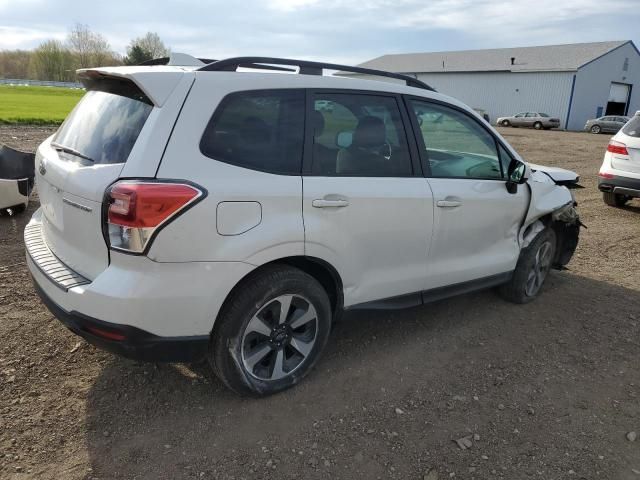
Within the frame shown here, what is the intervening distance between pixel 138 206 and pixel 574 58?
50475mm

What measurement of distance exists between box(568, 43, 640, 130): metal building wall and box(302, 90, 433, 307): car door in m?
44.8

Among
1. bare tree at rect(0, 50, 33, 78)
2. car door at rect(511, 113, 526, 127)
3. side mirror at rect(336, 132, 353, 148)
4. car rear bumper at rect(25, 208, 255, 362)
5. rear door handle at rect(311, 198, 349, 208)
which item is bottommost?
car door at rect(511, 113, 526, 127)

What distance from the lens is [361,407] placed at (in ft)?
10.2

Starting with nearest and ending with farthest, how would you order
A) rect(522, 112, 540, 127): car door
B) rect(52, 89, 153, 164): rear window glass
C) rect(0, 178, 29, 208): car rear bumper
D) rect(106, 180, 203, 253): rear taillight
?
rect(106, 180, 203, 253): rear taillight
rect(52, 89, 153, 164): rear window glass
rect(0, 178, 29, 208): car rear bumper
rect(522, 112, 540, 127): car door

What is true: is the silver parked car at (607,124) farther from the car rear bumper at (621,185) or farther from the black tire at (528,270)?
the black tire at (528,270)

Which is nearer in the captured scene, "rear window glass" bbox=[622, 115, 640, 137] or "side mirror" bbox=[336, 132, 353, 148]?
"side mirror" bbox=[336, 132, 353, 148]

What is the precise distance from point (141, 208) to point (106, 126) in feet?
2.28

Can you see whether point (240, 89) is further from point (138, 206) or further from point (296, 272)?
point (296, 272)

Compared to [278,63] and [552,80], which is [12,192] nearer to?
[278,63]

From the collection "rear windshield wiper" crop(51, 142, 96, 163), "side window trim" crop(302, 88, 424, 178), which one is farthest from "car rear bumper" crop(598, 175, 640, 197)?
"rear windshield wiper" crop(51, 142, 96, 163)

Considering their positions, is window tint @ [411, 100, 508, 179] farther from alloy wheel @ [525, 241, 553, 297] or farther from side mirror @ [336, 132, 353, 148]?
alloy wheel @ [525, 241, 553, 297]

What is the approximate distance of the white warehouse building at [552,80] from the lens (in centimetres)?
4334

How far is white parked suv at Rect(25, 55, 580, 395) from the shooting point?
Result: 2520mm

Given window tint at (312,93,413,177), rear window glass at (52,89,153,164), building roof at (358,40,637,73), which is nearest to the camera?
rear window glass at (52,89,153,164)
